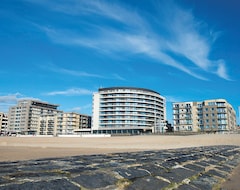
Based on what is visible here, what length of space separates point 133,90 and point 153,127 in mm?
21937

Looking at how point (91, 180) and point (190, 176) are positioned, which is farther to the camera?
point (190, 176)

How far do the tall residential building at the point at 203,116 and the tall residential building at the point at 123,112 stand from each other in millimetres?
11644

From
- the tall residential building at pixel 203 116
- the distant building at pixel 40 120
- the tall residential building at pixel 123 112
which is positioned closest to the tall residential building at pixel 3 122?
the distant building at pixel 40 120

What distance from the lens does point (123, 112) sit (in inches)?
4382

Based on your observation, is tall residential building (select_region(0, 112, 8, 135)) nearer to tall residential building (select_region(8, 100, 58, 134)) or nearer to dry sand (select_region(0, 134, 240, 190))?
tall residential building (select_region(8, 100, 58, 134))

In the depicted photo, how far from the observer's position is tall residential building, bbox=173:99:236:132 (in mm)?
98312

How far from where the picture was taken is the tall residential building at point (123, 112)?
10956 cm

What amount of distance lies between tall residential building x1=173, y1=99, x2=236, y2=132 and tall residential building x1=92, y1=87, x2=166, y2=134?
38.2 feet

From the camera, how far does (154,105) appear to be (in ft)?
401

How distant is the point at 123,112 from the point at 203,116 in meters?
38.2

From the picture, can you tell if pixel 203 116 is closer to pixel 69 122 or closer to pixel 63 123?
pixel 69 122

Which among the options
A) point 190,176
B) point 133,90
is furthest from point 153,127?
point 190,176

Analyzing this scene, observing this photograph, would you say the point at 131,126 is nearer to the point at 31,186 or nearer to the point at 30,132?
the point at 30,132

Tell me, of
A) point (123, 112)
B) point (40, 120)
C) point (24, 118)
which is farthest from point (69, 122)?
point (24, 118)
